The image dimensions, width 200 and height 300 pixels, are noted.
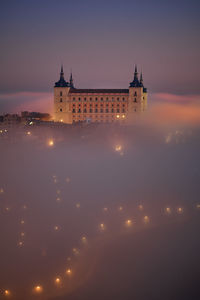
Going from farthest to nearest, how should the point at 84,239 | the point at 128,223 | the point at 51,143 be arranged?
the point at 51,143
the point at 128,223
the point at 84,239

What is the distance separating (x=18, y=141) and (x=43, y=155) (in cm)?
965

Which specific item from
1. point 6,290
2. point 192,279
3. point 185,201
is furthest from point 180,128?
point 6,290

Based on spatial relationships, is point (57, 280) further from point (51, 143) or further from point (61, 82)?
point (61, 82)

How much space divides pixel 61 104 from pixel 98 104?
48.4 ft

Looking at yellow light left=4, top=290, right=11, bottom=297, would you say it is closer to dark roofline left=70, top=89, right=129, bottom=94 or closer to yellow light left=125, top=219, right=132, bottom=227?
yellow light left=125, top=219, right=132, bottom=227

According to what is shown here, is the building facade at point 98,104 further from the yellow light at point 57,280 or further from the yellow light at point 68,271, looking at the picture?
the yellow light at point 57,280

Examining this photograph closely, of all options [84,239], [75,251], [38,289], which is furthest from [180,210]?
[38,289]

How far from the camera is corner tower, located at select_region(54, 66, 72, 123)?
4090 inches

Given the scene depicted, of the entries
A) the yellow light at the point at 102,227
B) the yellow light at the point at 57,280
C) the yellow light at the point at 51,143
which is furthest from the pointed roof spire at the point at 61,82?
the yellow light at the point at 57,280

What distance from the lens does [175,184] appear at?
6119 centimetres

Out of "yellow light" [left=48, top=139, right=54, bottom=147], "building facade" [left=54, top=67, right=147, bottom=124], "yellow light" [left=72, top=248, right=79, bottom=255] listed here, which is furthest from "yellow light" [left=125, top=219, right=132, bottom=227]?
"building facade" [left=54, top=67, right=147, bottom=124]

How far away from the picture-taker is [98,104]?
338ft

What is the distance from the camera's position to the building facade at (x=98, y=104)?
102500mm

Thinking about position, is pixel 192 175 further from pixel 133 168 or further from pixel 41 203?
pixel 41 203
